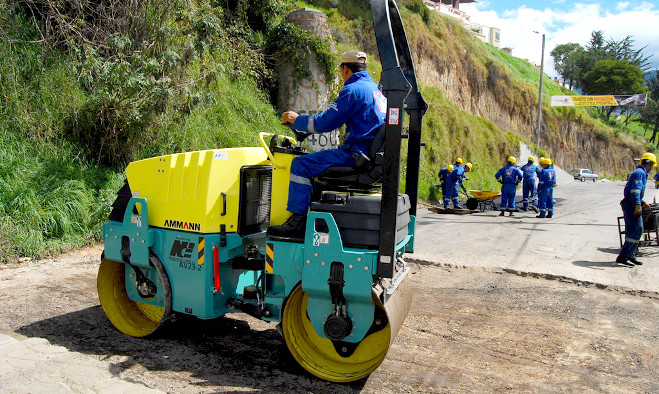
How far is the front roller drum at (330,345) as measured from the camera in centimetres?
393

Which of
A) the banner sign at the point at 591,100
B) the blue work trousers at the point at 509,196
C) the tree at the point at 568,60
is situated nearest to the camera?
the blue work trousers at the point at 509,196

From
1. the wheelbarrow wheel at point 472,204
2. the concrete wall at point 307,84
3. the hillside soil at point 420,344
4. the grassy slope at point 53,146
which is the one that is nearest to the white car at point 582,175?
the wheelbarrow wheel at point 472,204

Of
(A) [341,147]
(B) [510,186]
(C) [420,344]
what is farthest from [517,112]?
(A) [341,147]

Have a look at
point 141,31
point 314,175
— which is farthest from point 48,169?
point 314,175

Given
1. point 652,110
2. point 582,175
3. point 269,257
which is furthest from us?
point 652,110

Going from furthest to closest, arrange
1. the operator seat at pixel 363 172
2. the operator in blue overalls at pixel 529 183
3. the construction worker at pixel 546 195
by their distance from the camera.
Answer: the operator in blue overalls at pixel 529 183 → the construction worker at pixel 546 195 → the operator seat at pixel 363 172

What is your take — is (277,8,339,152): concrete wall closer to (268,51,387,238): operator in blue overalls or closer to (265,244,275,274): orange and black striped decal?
(268,51,387,238): operator in blue overalls

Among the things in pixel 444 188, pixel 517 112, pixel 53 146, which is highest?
pixel 517 112

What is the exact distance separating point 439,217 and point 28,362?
12284mm

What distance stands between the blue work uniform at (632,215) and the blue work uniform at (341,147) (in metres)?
6.70

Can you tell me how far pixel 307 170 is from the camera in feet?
13.0

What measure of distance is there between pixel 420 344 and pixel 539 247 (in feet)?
19.7

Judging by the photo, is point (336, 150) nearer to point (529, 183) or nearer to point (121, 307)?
point (121, 307)

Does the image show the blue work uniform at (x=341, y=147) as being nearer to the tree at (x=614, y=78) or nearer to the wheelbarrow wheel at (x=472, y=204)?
the wheelbarrow wheel at (x=472, y=204)
